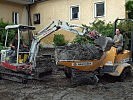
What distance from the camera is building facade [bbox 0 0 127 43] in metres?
20.2

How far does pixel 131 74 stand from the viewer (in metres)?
12.3

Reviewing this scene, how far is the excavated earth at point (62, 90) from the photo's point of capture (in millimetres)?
8711

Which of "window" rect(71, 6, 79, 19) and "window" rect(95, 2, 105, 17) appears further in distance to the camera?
"window" rect(71, 6, 79, 19)

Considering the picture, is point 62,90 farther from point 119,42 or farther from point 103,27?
point 103,27

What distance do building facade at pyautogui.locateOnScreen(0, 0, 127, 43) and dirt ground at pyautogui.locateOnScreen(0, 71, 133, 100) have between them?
9449mm

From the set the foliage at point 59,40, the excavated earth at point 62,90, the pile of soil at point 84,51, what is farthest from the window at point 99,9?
the pile of soil at point 84,51

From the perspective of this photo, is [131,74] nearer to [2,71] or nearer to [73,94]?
[73,94]

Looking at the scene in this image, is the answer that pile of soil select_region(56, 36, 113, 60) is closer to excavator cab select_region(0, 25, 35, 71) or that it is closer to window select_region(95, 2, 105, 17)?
excavator cab select_region(0, 25, 35, 71)

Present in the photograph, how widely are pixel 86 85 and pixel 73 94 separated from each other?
151cm

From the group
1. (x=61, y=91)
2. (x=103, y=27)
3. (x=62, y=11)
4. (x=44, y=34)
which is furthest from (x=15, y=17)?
(x=61, y=91)

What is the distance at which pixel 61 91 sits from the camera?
956 cm

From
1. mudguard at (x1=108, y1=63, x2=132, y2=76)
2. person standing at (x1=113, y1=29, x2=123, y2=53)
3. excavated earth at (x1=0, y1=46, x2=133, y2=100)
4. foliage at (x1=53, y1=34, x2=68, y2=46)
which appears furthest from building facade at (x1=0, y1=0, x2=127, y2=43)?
excavated earth at (x1=0, y1=46, x2=133, y2=100)

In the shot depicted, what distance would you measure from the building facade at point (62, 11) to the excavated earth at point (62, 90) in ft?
30.2

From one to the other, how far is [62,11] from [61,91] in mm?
14208
